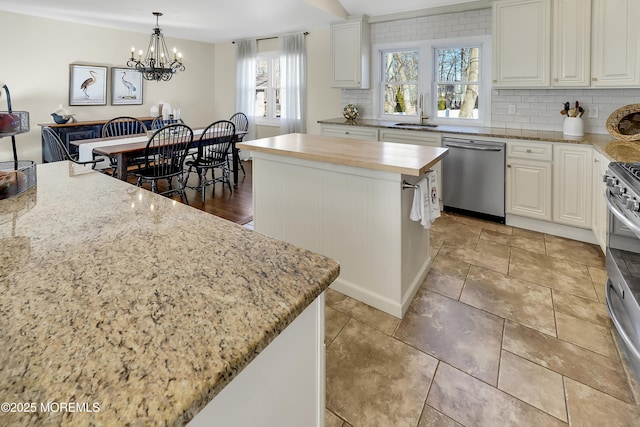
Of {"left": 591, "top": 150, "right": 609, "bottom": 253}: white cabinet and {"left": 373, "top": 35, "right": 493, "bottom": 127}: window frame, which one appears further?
{"left": 373, "top": 35, "right": 493, "bottom": 127}: window frame

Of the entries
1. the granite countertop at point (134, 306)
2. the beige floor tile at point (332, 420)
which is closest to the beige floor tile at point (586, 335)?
the beige floor tile at point (332, 420)

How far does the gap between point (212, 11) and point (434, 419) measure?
5.25m

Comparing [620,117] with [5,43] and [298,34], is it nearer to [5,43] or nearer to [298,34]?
[298,34]

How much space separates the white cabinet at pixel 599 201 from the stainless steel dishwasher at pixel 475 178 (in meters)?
0.78

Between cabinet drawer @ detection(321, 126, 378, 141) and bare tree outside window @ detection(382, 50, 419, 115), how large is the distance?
0.78 m

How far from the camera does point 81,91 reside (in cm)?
546

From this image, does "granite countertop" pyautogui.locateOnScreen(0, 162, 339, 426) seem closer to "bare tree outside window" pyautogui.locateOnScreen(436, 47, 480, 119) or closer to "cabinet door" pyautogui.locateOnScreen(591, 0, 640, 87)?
"cabinet door" pyautogui.locateOnScreen(591, 0, 640, 87)

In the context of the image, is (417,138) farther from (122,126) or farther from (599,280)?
(122,126)

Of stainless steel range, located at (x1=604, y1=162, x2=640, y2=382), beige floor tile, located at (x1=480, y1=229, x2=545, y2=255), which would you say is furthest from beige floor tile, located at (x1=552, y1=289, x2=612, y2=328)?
beige floor tile, located at (x1=480, y1=229, x2=545, y2=255)

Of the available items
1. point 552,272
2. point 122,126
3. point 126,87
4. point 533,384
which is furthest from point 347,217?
point 126,87

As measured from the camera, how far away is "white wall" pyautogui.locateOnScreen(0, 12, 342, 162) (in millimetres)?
4863

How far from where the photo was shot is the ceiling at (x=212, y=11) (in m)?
4.37

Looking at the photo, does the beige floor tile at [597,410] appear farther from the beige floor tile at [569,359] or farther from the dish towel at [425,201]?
the dish towel at [425,201]

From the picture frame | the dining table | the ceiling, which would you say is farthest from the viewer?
the picture frame
